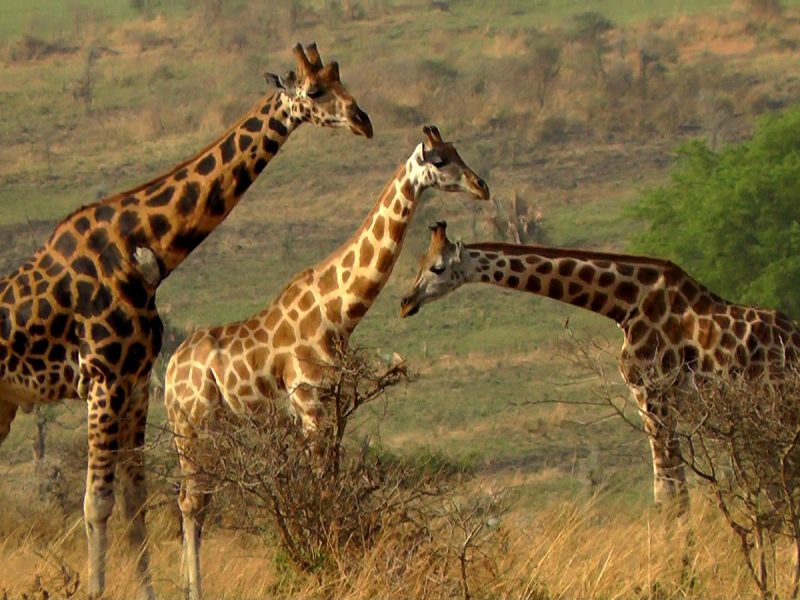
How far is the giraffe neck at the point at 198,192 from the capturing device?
921 centimetres

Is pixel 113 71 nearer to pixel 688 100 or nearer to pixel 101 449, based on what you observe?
pixel 688 100

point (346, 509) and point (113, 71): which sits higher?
point (346, 509)

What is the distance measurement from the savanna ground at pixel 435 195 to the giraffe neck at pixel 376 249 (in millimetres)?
1204

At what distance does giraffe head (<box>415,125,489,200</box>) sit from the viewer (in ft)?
31.9

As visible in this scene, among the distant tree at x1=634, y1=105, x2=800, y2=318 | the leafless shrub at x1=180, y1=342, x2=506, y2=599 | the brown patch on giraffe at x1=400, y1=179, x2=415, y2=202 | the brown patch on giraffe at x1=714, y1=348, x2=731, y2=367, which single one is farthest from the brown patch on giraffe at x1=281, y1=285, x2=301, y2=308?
the distant tree at x1=634, y1=105, x2=800, y2=318

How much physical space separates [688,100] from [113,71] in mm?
13140

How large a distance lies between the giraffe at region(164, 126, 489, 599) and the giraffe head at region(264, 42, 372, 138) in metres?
0.64

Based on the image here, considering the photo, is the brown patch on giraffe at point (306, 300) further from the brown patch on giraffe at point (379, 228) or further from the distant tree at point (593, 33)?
the distant tree at point (593, 33)

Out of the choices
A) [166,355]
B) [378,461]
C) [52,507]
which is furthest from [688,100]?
[378,461]

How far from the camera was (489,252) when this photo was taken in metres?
11.1

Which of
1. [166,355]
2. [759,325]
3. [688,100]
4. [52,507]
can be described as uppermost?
[759,325]

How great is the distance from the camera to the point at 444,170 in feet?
32.1

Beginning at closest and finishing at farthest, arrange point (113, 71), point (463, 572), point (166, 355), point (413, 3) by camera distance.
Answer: point (463, 572) < point (166, 355) < point (113, 71) < point (413, 3)

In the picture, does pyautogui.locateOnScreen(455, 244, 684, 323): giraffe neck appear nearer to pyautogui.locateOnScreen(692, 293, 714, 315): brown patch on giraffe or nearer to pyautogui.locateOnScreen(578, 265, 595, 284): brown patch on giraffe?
pyautogui.locateOnScreen(578, 265, 595, 284): brown patch on giraffe
